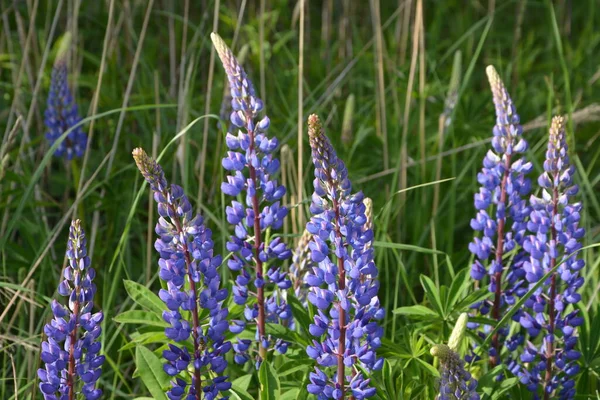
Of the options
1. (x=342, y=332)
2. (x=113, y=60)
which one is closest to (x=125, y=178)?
(x=113, y=60)

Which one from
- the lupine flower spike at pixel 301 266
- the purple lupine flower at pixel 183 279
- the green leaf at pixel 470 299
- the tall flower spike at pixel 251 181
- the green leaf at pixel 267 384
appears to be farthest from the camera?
the lupine flower spike at pixel 301 266

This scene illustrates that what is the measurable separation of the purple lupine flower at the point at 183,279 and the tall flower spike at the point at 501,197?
31.9 inches

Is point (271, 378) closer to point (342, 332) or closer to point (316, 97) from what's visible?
point (342, 332)

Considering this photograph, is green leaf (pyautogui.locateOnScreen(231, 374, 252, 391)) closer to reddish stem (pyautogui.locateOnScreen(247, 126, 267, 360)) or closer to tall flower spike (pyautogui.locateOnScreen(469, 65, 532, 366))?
reddish stem (pyautogui.locateOnScreen(247, 126, 267, 360))

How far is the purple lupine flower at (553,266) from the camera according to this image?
2.38m

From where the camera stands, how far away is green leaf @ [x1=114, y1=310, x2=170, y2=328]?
2352 mm

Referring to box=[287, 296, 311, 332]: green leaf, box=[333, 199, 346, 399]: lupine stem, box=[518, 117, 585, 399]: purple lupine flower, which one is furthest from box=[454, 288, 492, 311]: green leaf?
box=[333, 199, 346, 399]: lupine stem

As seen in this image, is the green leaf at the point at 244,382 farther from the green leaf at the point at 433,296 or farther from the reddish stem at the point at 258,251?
the green leaf at the point at 433,296

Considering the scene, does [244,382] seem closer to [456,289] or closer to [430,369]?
[430,369]

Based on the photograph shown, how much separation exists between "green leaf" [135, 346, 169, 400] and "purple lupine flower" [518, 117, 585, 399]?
0.93m

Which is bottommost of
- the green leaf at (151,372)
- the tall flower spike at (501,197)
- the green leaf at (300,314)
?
the green leaf at (151,372)

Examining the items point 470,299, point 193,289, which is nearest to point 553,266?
point 470,299

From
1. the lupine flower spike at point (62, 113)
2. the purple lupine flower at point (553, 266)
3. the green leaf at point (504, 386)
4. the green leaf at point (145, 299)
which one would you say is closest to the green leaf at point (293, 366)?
the green leaf at point (145, 299)

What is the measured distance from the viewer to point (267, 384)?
211 centimetres
